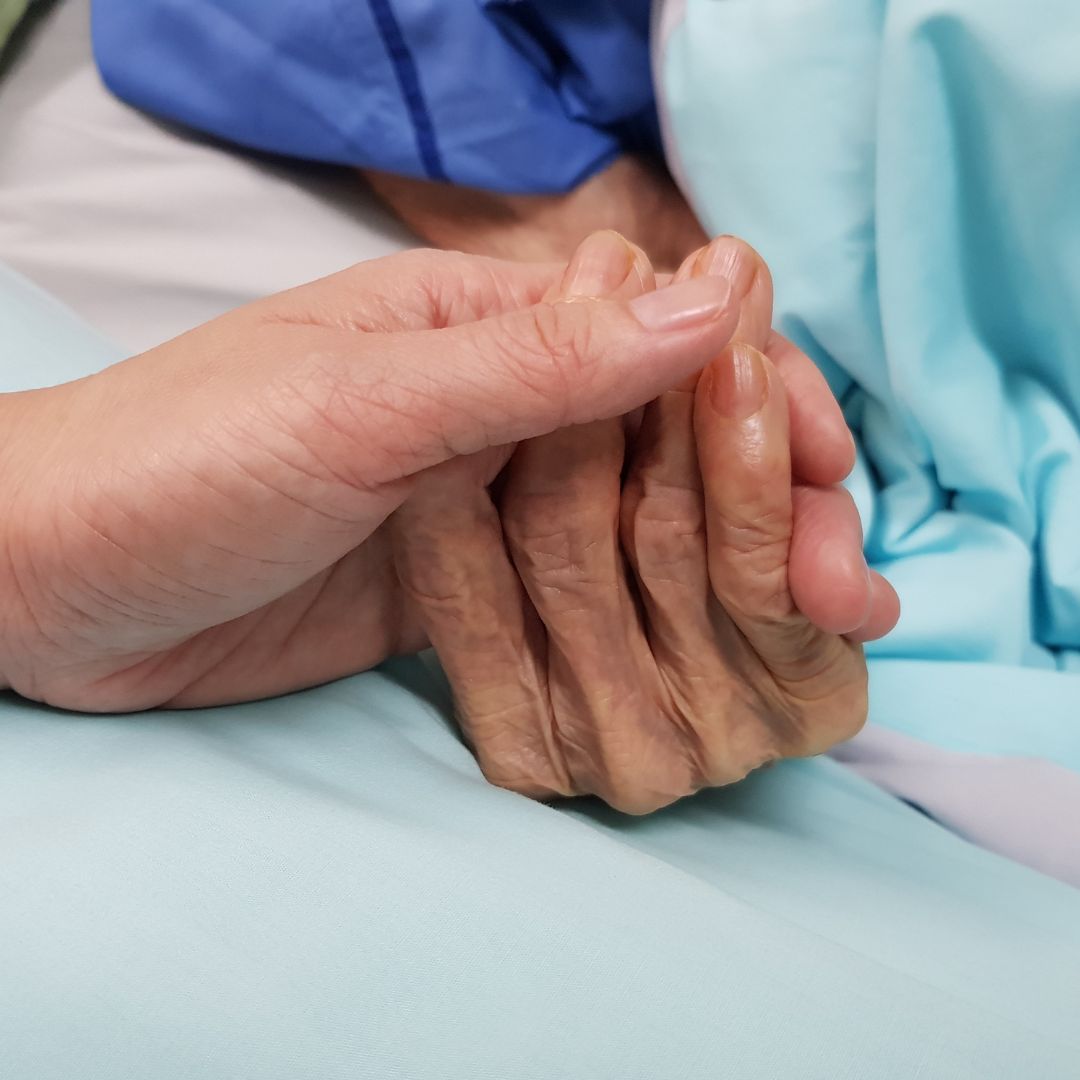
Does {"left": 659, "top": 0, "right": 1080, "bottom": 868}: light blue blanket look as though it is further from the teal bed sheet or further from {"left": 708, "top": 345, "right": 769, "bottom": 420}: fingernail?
{"left": 708, "top": 345, "right": 769, "bottom": 420}: fingernail

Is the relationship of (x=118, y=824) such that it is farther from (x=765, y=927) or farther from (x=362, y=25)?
(x=362, y=25)

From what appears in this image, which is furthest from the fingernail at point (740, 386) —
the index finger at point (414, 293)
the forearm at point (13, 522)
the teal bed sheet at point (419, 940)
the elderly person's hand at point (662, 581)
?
the forearm at point (13, 522)

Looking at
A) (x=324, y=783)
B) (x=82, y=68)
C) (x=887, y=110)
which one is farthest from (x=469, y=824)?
(x=82, y=68)

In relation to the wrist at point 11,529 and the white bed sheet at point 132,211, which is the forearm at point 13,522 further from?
the white bed sheet at point 132,211

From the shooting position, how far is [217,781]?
1.73 ft

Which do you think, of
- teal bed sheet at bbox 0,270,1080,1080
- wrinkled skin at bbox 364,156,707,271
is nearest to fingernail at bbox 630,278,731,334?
teal bed sheet at bbox 0,270,1080,1080

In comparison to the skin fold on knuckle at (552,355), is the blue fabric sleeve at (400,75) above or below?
above

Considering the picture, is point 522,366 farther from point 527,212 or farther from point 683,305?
point 527,212

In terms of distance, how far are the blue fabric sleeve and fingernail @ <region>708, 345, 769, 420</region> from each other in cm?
38

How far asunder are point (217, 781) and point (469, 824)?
138 mm

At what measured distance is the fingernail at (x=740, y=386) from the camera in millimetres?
538

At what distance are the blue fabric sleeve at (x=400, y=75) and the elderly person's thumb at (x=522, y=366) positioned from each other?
0.38m

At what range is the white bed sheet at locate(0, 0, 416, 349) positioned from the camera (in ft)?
2.82

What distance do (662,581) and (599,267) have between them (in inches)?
7.6
